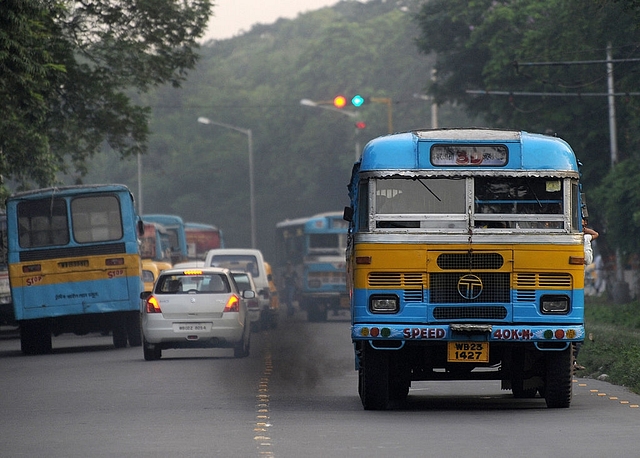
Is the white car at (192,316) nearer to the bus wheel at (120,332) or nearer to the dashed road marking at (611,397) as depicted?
the bus wheel at (120,332)

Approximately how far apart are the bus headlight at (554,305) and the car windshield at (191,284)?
38.2 feet

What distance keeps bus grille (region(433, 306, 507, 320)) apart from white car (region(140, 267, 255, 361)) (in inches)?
437

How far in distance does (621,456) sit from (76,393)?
9.07 meters

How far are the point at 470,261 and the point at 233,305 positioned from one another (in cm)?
1136

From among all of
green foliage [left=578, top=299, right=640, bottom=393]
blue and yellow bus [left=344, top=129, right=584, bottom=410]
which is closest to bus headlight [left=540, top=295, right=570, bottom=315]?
blue and yellow bus [left=344, top=129, right=584, bottom=410]

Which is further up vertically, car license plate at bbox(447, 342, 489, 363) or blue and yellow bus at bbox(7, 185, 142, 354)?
blue and yellow bus at bbox(7, 185, 142, 354)

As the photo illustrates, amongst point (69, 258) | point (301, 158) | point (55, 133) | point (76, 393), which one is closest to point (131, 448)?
point (76, 393)

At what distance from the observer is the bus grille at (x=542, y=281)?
587 inches

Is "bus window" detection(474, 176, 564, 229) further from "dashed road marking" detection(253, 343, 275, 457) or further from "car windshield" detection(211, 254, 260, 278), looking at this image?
"car windshield" detection(211, 254, 260, 278)

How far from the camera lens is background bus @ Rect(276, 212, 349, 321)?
144ft

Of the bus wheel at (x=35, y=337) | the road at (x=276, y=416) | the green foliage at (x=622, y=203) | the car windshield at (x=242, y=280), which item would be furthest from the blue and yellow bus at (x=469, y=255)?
the green foliage at (x=622, y=203)

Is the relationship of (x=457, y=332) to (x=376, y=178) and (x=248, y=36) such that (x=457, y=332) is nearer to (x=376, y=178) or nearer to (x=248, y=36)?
(x=376, y=178)

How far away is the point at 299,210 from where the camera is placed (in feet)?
305

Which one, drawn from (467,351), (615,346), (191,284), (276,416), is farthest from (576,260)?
(191,284)
